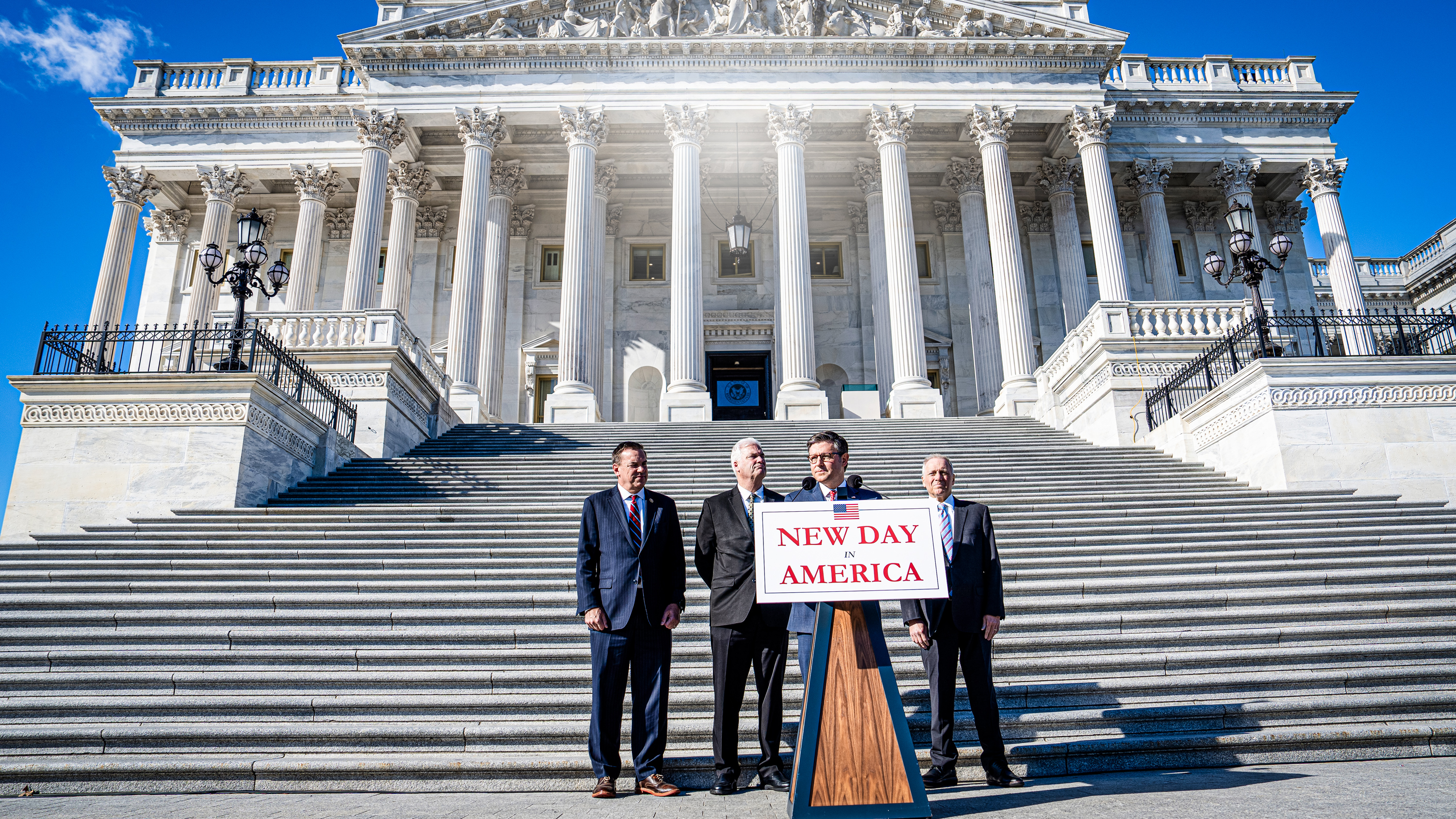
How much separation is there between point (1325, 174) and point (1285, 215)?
2732 mm

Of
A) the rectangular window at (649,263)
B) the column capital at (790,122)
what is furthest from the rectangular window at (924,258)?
the rectangular window at (649,263)

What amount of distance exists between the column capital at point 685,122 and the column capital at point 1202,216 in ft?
58.7

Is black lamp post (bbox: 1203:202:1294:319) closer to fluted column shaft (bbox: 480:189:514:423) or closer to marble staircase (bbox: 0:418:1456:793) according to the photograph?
marble staircase (bbox: 0:418:1456:793)

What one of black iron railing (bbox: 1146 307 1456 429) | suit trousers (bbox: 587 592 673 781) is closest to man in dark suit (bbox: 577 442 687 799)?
suit trousers (bbox: 587 592 673 781)

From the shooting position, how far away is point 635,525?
528cm

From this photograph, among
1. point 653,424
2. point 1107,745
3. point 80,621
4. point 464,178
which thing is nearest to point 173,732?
point 80,621

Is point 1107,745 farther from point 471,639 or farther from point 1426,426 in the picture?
point 1426,426

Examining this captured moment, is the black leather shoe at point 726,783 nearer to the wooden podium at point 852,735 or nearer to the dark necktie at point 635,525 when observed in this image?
the wooden podium at point 852,735

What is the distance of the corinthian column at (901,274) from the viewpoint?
2173 centimetres

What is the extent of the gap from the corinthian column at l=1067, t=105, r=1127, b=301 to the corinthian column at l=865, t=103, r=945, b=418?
192 inches

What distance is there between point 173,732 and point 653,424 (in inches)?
525

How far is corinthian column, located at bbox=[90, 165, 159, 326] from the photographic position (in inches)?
997

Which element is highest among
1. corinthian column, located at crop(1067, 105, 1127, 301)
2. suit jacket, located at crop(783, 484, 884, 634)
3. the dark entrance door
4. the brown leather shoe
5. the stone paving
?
corinthian column, located at crop(1067, 105, 1127, 301)

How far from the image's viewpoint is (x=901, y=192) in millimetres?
23375
